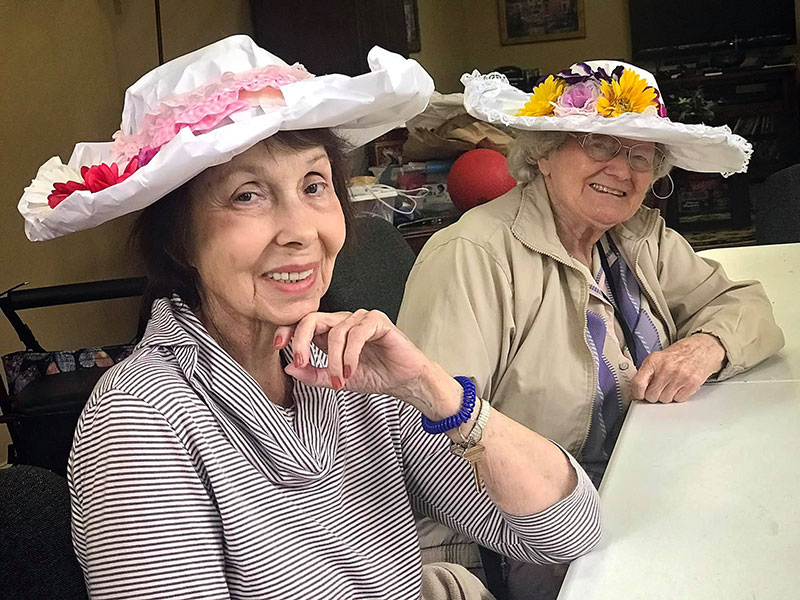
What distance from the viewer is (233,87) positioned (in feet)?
3.57

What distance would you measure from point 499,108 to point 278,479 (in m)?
1.14

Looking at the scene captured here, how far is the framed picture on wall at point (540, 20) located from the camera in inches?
285

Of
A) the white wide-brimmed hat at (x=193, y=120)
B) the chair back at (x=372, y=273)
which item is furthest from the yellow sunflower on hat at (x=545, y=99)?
the white wide-brimmed hat at (x=193, y=120)

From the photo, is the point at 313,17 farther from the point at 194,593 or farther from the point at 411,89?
A: the point at 194,593

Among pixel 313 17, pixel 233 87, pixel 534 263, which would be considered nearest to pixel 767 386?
pixel 534 263

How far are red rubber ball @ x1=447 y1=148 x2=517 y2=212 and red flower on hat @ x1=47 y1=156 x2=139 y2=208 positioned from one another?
6.07ft

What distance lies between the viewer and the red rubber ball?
2846mm

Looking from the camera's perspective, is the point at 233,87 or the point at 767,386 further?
the point at 767,386

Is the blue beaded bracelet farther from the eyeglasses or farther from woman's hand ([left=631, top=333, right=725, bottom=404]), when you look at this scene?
the eyeglasses

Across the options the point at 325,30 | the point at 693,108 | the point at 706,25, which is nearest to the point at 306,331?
the point at 325,30

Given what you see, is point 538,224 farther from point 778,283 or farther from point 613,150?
point 778,283

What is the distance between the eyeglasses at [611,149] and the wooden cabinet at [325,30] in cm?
231

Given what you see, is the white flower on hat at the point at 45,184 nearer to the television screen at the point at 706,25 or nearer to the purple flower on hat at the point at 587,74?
the purple flower on hat at the point at 587,74

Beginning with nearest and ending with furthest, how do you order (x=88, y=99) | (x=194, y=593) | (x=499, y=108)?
(x=194, y=593), (x=499, y=108), (x=88, y=99)
